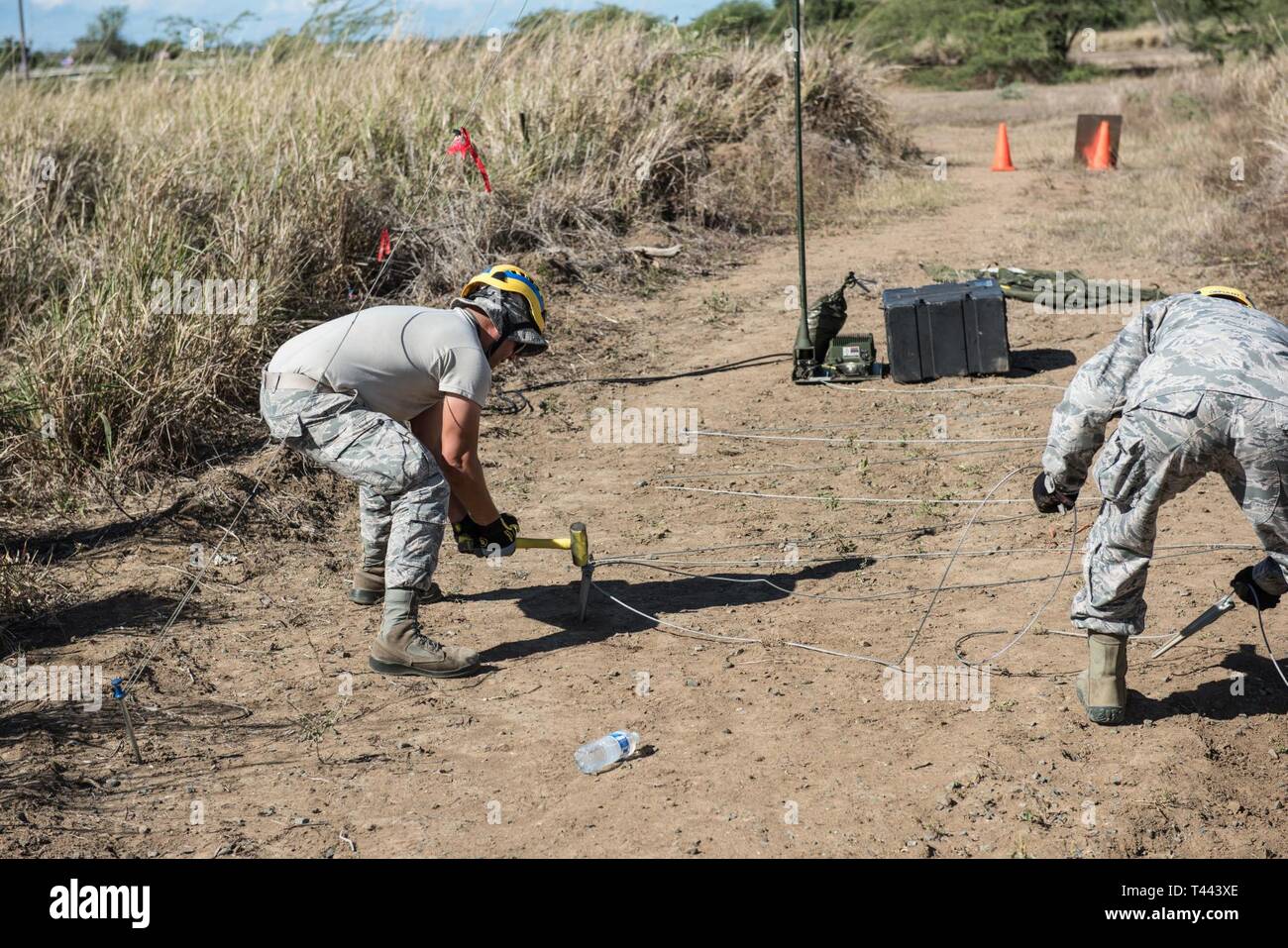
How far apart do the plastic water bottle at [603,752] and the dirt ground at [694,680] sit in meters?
0.05

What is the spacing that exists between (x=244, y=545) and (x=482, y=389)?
2.09 m

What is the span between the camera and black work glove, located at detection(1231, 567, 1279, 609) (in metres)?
4.15

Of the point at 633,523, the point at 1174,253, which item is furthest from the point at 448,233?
the point at 1174,253

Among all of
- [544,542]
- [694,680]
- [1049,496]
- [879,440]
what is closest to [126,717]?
[544,542]

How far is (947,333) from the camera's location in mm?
8266

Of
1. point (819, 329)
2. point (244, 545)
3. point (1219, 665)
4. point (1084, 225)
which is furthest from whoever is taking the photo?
point (1084, 225)

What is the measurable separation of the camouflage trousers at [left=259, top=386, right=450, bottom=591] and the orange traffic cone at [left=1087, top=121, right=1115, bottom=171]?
42.9 feet

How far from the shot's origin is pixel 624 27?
1432 cm

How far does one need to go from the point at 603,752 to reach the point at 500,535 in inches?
46.6

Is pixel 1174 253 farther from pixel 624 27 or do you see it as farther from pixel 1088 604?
pixel 1088 604

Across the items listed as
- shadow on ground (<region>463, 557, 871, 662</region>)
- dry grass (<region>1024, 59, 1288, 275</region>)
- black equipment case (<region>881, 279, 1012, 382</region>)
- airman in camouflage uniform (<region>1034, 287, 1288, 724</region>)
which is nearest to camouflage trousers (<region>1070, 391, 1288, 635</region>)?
airman in camouflage uniform (<region>1034, 287, 1288, 724</region>)

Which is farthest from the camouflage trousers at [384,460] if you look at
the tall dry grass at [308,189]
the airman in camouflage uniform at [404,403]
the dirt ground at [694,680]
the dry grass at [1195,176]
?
the dry grass at [1195,176]

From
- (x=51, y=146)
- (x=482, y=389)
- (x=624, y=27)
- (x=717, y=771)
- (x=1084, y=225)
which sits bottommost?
(x=717, y=771)

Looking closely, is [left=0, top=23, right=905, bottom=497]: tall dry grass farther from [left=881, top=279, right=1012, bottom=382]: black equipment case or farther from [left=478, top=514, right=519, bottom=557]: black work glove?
[left=881, top=279, right=1012, bottom=382]: black equipment case
